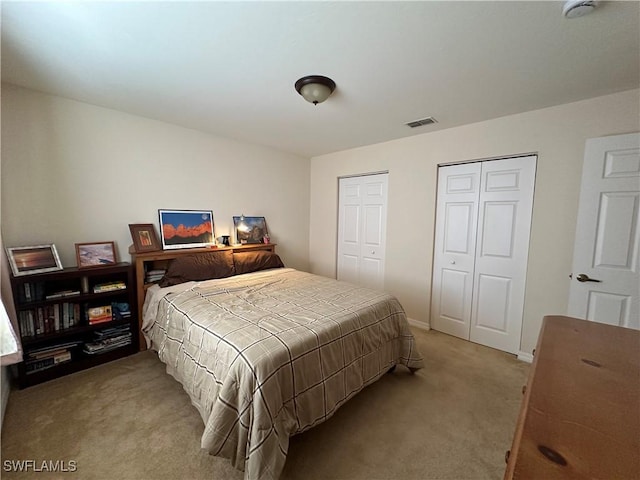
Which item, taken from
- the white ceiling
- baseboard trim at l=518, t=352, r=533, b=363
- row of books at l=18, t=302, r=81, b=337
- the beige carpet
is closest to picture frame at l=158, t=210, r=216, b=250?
row of books at l=18, t=302, r=81, b=337

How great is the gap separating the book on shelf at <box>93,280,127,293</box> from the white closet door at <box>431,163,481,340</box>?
334cm

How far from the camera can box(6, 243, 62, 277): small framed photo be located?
196 centimetres

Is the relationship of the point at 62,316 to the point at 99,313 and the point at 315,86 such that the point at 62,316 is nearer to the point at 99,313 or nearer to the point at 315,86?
the point at 99,313

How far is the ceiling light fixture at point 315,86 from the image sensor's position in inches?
72.9

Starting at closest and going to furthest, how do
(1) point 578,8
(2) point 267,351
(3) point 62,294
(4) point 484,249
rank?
1. (1) point 578,8
2. (2) point 267,351
3. (3) point 62,294
4. (4) point 484,249

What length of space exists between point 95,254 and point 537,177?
13.7 ft

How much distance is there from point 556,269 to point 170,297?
11.3 ft

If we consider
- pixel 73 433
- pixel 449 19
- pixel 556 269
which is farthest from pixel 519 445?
pixel 556 269

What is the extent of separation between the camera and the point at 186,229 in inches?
118

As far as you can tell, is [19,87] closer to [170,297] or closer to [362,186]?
[170,297]

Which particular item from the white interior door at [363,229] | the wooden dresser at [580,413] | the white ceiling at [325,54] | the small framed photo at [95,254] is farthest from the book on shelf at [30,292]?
the white interior door at [363,229]

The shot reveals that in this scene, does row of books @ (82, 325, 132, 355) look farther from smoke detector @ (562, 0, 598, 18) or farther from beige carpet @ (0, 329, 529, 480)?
smoke detector @ (562, 0, 598, 18)

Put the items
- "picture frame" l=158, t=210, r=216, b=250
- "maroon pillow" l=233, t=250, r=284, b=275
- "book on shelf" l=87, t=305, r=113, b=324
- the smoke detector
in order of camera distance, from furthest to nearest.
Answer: "maroon pillow" l=233, t=250, r=284, b=275, "picture frame" l=158, t=210, r=216, b=250, "book on shelf" l=87, t=305, r=113, b=324, the smoke detector

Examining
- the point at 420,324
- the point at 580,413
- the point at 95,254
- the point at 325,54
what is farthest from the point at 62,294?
the point at 420,324
